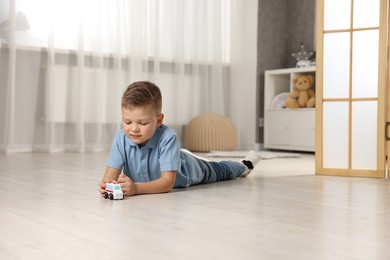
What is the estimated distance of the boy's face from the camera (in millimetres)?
1842

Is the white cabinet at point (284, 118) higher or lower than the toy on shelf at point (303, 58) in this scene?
lower

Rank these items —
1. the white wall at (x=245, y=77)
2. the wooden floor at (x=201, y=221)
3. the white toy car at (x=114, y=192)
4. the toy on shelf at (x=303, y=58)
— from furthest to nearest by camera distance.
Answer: the white wall at (x=245, y=77) → the toy on shelf at (x=303, y=58) → the white toy car at (x=114, y=192) → the wooden floor at (x=201, y=221)

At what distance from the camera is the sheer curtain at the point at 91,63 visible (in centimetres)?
432

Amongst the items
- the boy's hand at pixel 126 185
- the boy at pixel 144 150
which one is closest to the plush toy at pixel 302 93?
the boy at pixel 144 150

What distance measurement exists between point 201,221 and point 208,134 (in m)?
3.46

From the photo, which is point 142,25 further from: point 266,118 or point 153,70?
point 266,118

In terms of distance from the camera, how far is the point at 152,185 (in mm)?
1924

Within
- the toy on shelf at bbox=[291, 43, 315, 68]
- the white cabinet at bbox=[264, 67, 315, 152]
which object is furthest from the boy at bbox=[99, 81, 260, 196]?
the toy on shelf at bbox=[291, 43, 315, 68]

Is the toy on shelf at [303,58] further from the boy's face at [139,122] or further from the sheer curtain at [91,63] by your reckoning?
the boy's face at [139,122]

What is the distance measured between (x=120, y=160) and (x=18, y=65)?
2.64m

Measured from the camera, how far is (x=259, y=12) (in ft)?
18.2

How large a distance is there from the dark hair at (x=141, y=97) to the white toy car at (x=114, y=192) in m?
0.25

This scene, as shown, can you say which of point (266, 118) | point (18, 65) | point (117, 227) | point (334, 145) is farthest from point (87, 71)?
point (117, 227)

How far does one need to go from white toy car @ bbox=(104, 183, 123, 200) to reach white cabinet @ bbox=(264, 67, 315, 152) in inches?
131
